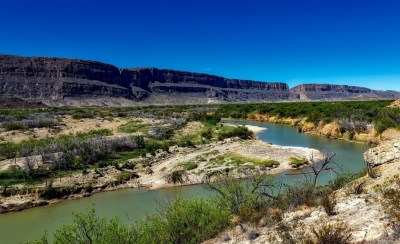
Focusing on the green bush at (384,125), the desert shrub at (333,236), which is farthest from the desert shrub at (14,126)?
the desert shrub at (333,236)

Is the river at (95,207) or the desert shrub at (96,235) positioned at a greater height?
the desert shrub at (96,235)

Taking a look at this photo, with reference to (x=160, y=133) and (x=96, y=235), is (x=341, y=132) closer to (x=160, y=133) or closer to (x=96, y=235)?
(x=160, y=133)

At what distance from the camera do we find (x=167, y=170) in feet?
103

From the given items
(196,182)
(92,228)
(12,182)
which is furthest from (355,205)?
(12,182)

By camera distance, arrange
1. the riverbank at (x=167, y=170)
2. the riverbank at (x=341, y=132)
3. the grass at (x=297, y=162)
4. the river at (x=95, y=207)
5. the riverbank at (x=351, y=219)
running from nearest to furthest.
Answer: the riverbank at (x=351, y=219)
the river at (x=95, y=207)
the riverbank at (x=167, y=170)
the grass at (x=297, y=162)
the riverbank at (x=341, y=132)

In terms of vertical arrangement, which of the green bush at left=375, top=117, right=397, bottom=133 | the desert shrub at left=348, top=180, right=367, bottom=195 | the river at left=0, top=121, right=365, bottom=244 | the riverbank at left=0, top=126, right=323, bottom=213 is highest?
the green bush at left=375, top=117, right=397, bottom=133

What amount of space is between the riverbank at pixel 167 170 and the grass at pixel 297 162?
300 mm

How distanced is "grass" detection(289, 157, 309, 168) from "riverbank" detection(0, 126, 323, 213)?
0.98 feet

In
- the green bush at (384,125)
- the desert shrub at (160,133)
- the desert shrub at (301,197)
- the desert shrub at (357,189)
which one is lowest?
the desert shrub at (160,133)

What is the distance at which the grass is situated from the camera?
33.5m

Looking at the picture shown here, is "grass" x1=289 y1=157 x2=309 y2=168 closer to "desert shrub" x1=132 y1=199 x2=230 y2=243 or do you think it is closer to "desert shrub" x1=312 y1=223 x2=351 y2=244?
"desert shrub" x1=132 y1=199 x2=230 y2=243

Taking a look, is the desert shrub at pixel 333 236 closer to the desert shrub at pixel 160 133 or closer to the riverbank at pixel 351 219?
the riverbank at pixel 351 219

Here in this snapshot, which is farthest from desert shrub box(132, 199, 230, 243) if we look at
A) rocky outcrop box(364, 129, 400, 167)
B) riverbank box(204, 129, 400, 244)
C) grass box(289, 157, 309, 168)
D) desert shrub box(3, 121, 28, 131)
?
desert shrub box(3, 121, 28, 131)

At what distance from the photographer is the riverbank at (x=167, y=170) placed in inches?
1018
